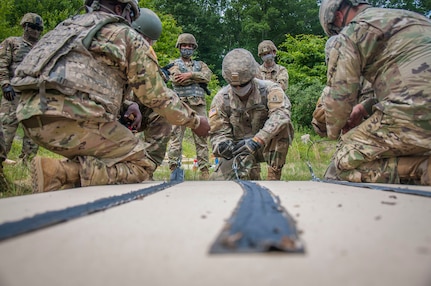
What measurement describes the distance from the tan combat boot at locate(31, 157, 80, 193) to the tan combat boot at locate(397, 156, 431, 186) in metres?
1.96

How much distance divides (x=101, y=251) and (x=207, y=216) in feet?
1.08

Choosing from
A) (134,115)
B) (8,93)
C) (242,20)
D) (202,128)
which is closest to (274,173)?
(202,128)

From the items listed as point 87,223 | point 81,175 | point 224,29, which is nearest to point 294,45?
point 224,29

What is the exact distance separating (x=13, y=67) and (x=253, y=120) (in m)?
3.12

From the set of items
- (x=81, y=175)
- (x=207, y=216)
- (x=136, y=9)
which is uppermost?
(x=136, y=9)

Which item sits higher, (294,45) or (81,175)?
(294,45)

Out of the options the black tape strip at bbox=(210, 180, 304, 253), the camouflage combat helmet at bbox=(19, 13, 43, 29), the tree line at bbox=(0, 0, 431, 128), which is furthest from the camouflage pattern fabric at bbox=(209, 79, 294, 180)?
the tree line at bbox=(0, 0, 431, 128)

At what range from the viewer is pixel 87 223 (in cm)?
80

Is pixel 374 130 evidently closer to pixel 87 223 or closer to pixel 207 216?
pixel 207 216

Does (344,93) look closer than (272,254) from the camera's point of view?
No

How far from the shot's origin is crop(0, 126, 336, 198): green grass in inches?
99.8

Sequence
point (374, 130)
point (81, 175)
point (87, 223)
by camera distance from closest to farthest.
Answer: point (87, 223), point (81, 175), point (374, 130)

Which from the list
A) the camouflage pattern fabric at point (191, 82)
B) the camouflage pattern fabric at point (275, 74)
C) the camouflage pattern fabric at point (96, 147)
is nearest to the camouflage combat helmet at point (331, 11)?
the camouflage pattern fabric at point (96, 147)

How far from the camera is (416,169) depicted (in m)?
1.96
